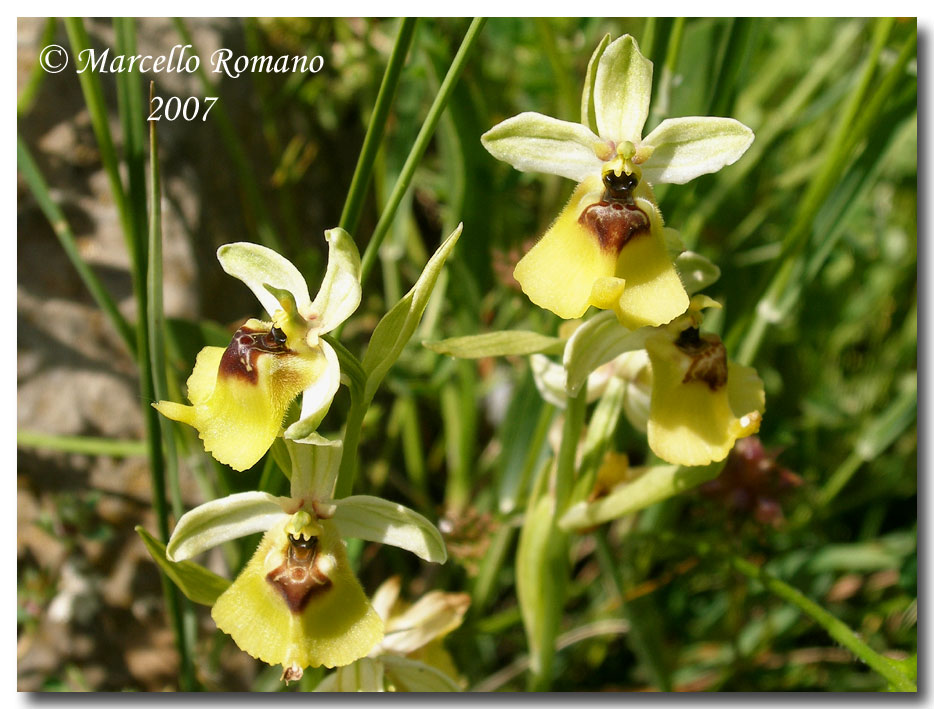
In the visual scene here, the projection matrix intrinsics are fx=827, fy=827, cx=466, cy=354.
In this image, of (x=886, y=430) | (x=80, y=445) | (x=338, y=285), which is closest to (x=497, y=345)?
(x=338, y=285)

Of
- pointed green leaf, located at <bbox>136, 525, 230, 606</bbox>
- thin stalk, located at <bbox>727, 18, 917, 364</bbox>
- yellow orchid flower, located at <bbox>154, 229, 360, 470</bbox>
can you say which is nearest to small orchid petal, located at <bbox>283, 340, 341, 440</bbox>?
yellow orchid flower, located at <bbox>154, 229, 360, 470</bbox>

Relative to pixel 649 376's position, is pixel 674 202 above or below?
above

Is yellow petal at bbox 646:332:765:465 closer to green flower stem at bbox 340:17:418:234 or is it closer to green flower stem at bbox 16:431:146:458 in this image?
green flower stem at bbox 340:17:418:234

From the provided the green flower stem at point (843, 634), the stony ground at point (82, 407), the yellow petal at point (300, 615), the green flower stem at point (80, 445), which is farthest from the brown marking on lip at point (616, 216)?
the stony ground at point (82, 407)

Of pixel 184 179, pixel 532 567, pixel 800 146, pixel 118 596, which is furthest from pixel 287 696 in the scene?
pixel 800 146

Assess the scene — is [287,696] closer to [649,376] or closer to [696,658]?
[649,376]

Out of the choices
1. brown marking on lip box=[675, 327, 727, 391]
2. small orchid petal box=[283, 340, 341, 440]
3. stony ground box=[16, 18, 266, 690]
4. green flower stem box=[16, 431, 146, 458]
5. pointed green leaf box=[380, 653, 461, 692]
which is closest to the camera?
small orchid petal box=[283, 340, 341, 440]

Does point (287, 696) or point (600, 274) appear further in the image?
point (287, 696)
